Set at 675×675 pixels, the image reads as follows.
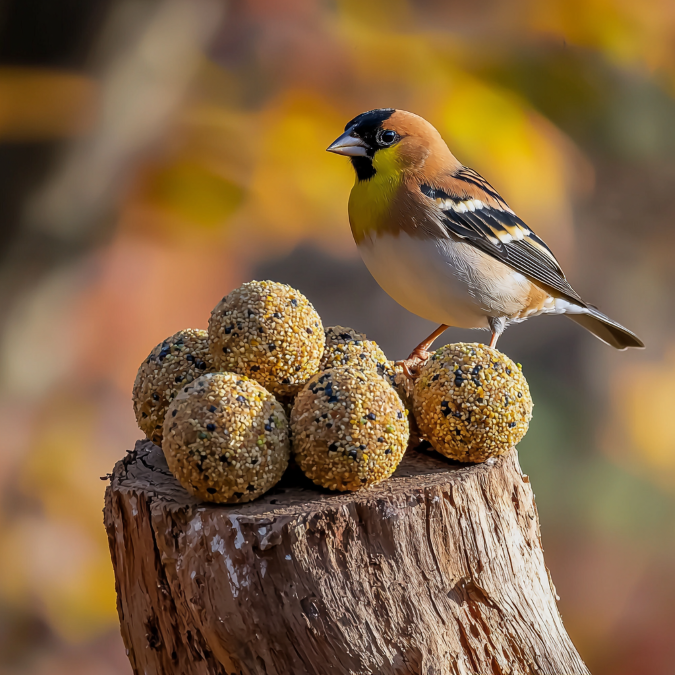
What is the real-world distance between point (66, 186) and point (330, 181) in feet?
3.87

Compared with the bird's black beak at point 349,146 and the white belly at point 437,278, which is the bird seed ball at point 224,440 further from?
the bird's black beak at point 349,146

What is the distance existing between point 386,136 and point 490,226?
1.38ft

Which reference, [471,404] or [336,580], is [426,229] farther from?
[336,580]

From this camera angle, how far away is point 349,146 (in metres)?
2.13

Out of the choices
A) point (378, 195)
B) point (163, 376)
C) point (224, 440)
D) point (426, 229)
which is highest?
point (378, 195)

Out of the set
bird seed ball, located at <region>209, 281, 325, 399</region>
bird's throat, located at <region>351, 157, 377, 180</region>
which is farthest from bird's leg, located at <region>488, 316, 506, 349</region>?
bird seed ball, located at <region>209, 281, 325, 399</region>

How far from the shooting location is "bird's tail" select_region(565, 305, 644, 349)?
8.48ft

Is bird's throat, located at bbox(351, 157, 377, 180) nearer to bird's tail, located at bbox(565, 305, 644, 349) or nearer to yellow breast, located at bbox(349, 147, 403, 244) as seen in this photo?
yellow breast, located at bbox(349, 147, 403, 244)

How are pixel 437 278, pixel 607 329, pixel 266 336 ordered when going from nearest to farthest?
pixel 266 336, pixel 437 278, pixel 607 329

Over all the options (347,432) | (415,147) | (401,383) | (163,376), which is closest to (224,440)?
(347,432)

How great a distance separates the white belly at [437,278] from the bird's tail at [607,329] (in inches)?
20.2

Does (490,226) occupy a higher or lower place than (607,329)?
higher

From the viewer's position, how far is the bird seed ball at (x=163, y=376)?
1.76 metres

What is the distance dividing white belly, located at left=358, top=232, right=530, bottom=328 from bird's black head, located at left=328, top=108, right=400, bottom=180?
0.80ft
